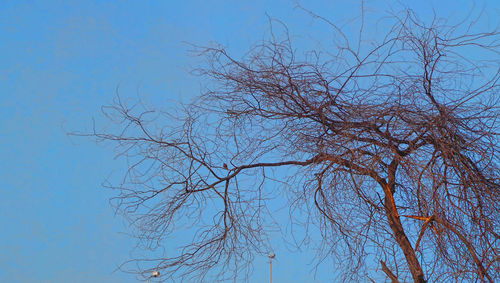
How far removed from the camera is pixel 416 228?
12.4 ft

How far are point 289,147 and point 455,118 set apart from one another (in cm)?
90

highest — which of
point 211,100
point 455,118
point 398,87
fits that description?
point 211,100

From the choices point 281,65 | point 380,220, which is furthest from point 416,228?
point 281,65

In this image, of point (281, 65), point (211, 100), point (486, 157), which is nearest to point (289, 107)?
point (281, 65)

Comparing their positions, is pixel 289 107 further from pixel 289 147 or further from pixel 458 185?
pixel 458 185

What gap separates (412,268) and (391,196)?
406 mm

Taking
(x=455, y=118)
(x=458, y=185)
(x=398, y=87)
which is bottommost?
(x=458, y=185)

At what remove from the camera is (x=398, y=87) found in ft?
12.1

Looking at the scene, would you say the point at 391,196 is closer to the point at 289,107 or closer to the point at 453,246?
the point at 453,246

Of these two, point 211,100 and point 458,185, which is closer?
point 458,185

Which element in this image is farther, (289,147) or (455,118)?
(289,147)

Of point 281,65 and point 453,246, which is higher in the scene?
point 281,65

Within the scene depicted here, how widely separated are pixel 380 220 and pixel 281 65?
977mm

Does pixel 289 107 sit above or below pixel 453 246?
above
